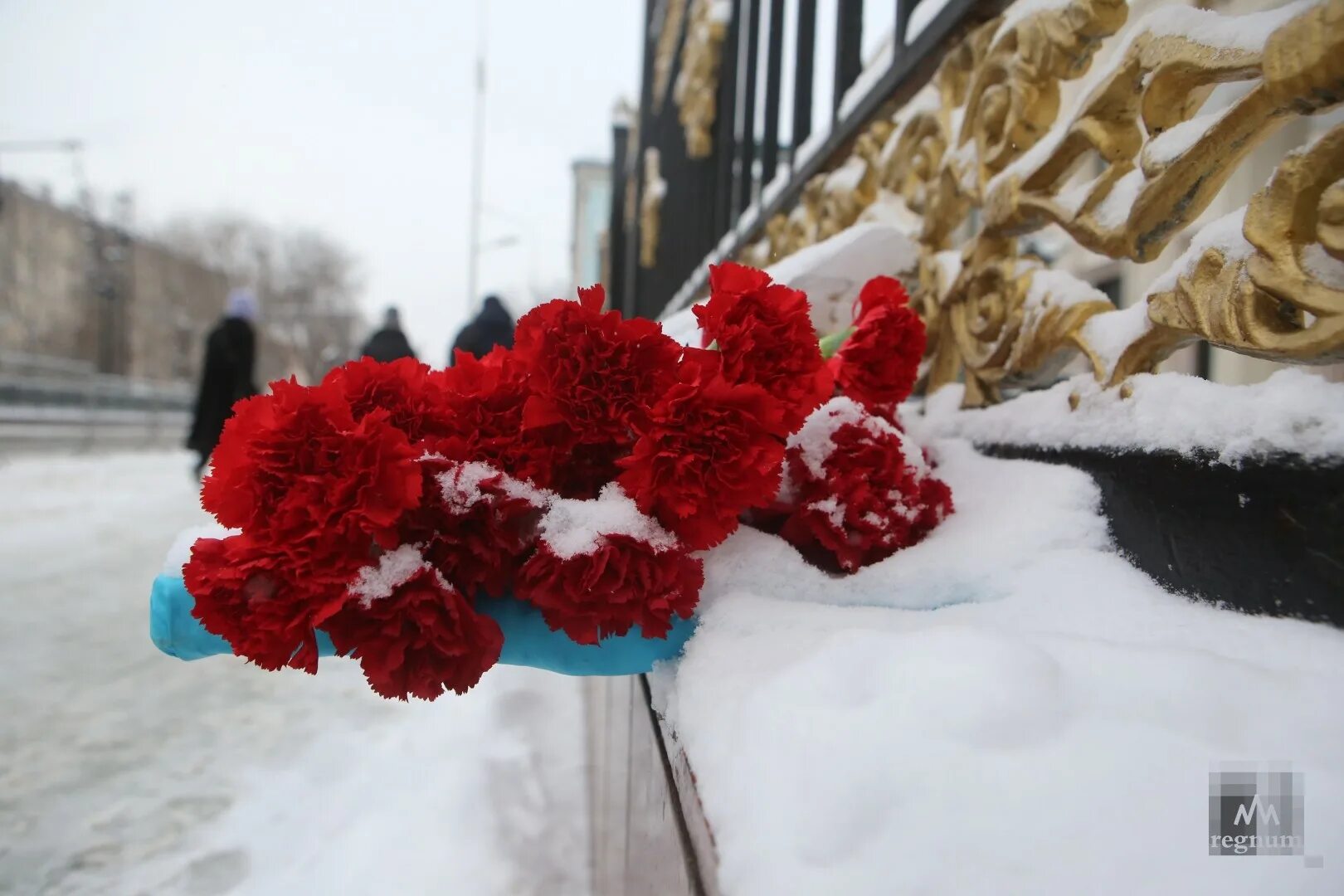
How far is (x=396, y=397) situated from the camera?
2.68 ft

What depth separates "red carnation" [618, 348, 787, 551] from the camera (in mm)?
678

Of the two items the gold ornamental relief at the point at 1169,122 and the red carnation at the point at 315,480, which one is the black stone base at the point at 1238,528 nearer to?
the gold ornamental relief at the point at 1169,122

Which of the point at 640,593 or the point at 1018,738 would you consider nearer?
the point at 1018,738

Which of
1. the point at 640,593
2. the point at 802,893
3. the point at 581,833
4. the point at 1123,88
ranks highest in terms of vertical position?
the point at 1123,88

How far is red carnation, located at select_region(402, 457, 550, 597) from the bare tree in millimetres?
29436

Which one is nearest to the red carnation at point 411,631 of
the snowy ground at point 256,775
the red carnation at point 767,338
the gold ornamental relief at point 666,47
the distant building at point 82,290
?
the red carnation at point 767,338

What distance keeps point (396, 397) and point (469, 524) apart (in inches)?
7.6

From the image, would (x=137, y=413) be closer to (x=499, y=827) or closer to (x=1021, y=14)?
(x=499, y=827)

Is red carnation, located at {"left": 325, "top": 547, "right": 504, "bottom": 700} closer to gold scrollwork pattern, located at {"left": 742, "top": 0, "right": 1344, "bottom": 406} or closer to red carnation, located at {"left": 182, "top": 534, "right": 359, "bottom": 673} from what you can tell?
red carnation, located at {"left": 182, "top": 534, "right": 359, "bottom": 673}

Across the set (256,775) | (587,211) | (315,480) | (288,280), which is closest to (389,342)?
(256,775)

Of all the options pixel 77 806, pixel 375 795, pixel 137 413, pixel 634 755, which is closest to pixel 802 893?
pixel 634 755

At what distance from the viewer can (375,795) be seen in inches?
70.7

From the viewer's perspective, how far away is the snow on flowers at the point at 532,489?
65cm

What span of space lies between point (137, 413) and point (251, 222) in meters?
20.3
